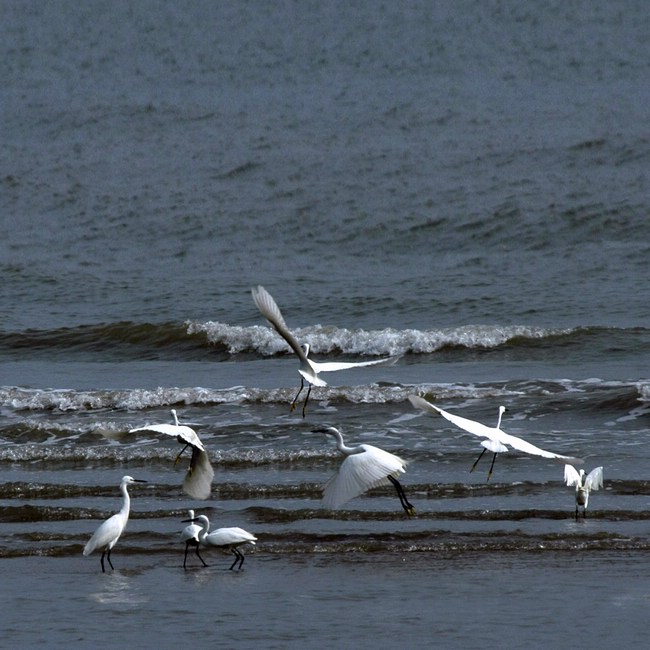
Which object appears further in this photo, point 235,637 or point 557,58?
point 557,58

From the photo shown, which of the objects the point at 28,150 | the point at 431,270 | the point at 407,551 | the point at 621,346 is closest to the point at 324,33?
the point at 28,150

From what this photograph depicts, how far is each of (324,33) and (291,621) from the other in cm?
2788

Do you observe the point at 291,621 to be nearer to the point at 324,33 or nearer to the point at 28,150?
the point at 28,150

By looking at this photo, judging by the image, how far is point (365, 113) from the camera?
28.4 m

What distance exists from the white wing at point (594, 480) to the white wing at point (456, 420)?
3.11 ft

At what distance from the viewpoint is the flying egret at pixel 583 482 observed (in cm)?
848

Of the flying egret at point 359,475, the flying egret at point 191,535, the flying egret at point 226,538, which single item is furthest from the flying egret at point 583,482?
the flying egret at point 191,535

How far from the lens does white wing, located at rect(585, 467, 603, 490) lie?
28.1 feet

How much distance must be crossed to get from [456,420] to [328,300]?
11.4 meters

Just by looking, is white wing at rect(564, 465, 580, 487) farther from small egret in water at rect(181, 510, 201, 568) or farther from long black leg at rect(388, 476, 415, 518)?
small egret in water at rect(181, 510, 201, 568)

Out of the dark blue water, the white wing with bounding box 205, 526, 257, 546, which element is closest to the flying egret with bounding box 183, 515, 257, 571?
the white wing with bounding box 205, 526, 257, 546

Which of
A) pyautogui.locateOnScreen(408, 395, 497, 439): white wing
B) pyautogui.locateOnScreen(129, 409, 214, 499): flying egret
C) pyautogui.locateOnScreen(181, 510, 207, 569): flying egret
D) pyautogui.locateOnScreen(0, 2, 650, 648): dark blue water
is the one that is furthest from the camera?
pyautogui.locateOnScreen(129, 409, 214, 499): flying egret

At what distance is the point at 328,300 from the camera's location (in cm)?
1873

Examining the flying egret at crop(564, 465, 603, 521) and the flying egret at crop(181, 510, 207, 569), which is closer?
the flying egret at crop(181, 510, 207, 569)
